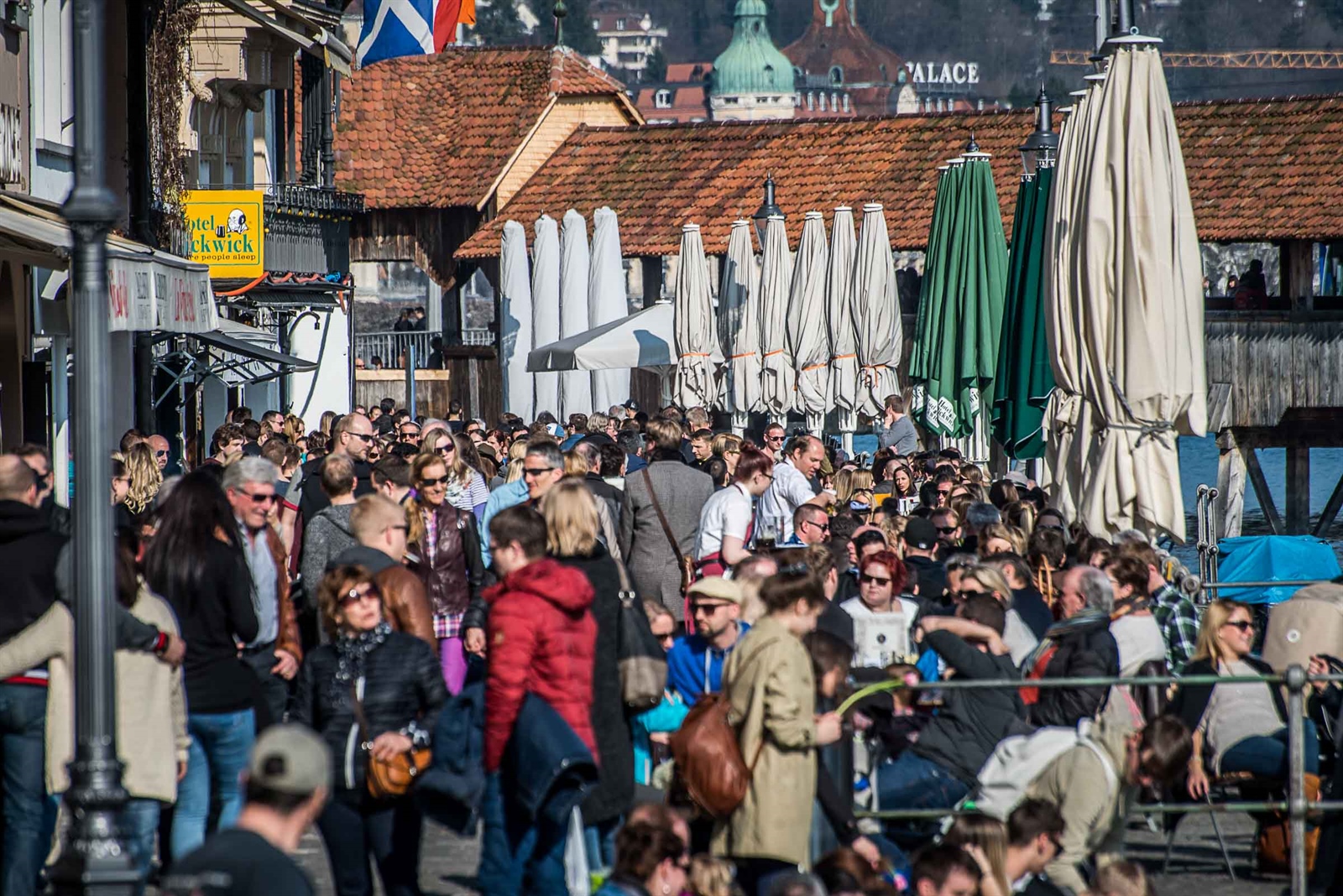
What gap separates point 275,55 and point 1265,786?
21671 mm

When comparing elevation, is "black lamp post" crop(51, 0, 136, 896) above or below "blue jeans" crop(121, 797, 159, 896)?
above

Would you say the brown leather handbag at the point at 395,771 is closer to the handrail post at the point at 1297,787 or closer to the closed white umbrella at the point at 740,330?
the handrail post at the point at 1297,787

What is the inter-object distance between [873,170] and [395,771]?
3150 cm

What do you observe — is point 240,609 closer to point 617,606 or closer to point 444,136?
point 617,606

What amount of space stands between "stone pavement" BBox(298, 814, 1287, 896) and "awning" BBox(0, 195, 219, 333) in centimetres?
368

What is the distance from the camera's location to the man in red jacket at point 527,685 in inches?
276

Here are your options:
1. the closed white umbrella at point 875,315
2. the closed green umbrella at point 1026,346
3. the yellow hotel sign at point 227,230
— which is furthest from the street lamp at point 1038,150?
the yellow hotel sign at point 227,230

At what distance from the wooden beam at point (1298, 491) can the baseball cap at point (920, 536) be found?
2770cm

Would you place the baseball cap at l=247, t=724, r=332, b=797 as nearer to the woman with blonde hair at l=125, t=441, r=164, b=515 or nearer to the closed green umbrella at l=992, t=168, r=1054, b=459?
the woman with blonde hair at l=125, t=441, r=164, b=515

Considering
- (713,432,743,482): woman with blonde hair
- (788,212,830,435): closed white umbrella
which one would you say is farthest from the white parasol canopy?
(788,212,830,435): closed white umbrella

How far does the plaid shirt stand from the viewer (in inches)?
405

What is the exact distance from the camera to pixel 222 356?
27359mm

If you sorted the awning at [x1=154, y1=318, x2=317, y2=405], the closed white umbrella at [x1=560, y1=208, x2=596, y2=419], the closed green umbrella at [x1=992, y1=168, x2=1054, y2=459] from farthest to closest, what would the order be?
the closed white umbrella at [x1=560, y1=208, x2=596, y2=419] < the awning at [x1=154, y1=318, x2=317, y2=405] < the closed green umbrella at [x1=992, y1=168, x2=1054, y2=459]

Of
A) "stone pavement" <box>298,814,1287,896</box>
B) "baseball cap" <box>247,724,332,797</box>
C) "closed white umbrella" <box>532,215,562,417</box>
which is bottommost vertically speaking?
"stone pavement" <box>298,814,1287,896</box>
